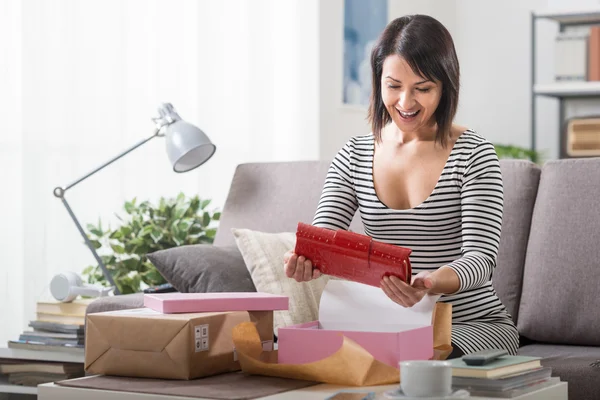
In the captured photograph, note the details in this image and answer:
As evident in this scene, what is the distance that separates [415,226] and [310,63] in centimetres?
241

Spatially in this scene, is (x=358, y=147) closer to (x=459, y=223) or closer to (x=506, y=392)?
(x=459, y=223)

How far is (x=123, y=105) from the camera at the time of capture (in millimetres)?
3141

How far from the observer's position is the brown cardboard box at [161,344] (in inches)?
54.1

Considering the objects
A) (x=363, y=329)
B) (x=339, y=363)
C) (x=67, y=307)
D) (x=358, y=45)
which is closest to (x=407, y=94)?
(x=363, y=329)

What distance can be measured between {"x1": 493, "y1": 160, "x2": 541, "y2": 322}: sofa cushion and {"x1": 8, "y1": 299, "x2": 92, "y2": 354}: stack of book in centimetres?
105

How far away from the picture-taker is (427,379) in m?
1.10

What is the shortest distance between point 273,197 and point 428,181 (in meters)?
0.85

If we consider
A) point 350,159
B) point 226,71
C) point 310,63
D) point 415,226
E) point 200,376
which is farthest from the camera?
point 310,63

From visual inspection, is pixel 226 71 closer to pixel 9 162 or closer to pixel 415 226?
pixel 9 162

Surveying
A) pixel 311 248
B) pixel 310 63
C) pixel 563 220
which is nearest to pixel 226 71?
pixel 310 63

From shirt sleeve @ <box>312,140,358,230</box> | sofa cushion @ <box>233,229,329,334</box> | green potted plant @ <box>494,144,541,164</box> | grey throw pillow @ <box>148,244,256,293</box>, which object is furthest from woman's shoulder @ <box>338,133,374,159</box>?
green potted plant @ <box>494,144,541,164</box>

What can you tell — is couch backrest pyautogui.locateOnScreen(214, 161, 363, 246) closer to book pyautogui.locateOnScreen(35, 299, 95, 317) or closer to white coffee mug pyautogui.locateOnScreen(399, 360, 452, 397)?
book pyautogui.locateOnScreen(35, 299, 95, 317)

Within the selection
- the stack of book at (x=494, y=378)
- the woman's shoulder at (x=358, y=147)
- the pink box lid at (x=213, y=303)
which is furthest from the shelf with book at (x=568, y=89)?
the stack of book at (x=494, y=378)

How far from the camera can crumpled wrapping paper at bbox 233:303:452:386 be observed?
1299mm
